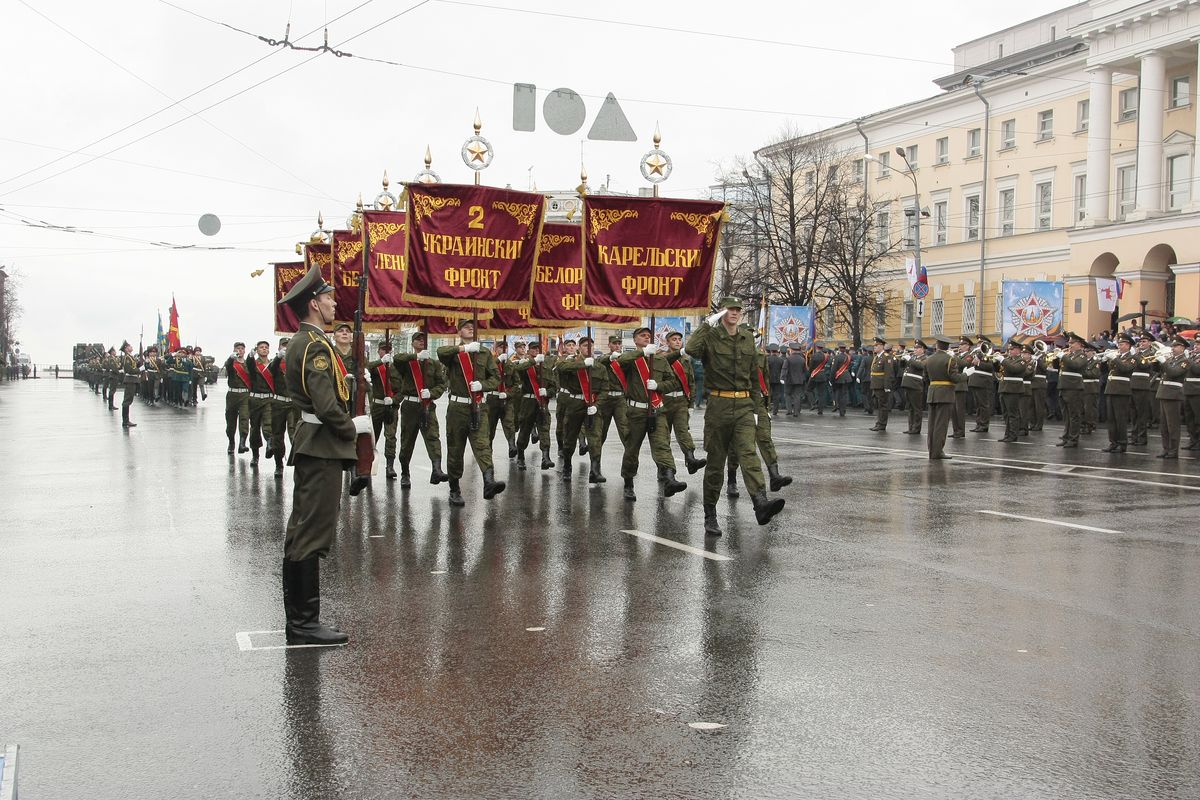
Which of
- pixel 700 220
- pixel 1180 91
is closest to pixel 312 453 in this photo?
pixel 700 220

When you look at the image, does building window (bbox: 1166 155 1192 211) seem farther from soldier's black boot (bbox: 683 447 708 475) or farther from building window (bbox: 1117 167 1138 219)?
soldier's black boot (bbox: 683 447 708 475)

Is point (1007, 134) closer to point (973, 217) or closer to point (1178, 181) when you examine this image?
point (973, 217)

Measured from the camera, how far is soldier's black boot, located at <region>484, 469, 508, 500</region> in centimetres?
1181

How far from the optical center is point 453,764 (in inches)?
171

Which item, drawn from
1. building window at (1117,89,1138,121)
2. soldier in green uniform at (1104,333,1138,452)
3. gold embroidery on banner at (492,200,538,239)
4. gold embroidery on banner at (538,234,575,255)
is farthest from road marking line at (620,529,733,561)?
building window at (1117,89,1138,121)

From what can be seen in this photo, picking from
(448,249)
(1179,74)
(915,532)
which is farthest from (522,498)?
(1179,74)

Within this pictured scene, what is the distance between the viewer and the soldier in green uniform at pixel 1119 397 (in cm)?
1914

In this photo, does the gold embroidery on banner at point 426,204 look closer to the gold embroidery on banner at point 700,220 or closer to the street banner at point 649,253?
the street banner at point 649,253

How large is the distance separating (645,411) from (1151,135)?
37.2 m

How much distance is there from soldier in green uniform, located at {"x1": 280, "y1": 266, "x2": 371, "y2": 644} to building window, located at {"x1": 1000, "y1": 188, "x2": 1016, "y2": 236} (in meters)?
51.4

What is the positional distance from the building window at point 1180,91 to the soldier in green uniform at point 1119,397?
28648mm

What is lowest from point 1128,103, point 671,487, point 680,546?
point 680,546

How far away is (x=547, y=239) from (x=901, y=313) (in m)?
44.2

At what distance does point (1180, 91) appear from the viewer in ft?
145
